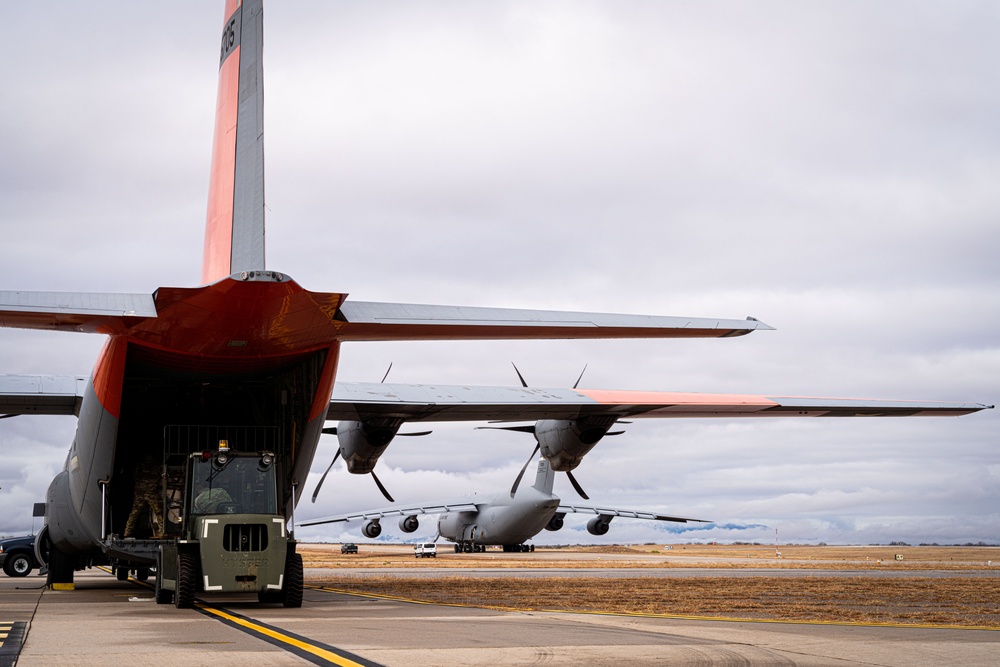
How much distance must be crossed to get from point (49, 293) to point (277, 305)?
2.48 meters

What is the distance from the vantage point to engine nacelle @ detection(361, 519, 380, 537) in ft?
201

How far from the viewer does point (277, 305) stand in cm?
1171

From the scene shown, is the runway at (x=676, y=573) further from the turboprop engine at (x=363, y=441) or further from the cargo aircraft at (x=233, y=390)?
the cargo aircraft at (x=233, y=390)

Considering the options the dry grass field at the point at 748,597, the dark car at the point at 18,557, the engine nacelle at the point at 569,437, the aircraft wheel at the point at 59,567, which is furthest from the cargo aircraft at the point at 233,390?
the dark car at the point at 18,557

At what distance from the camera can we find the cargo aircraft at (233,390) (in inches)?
464

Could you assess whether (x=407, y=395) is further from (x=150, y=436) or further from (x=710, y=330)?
(x=710, y=330)

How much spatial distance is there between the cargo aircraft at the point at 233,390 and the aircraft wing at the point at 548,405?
7cm

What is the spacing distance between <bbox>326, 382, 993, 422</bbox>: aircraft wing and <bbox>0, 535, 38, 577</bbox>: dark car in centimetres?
1498

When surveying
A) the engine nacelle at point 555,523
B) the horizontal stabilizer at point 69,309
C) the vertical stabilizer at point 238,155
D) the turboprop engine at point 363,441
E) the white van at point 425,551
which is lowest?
the white van at point 425,551

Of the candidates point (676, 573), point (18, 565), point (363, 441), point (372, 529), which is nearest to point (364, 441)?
point (363, 441)

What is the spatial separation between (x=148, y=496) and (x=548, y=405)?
24.0 ft

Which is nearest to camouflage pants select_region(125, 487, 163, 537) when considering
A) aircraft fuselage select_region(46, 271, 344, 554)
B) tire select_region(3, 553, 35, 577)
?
aircraft fuselage select_region(46, 271, 344, 554)

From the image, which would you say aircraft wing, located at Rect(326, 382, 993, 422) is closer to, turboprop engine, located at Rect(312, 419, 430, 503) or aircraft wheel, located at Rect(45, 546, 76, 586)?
turboprop engine, located at Rect(312, 419, 430, 503)

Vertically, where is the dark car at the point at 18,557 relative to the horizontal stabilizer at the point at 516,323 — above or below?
below
